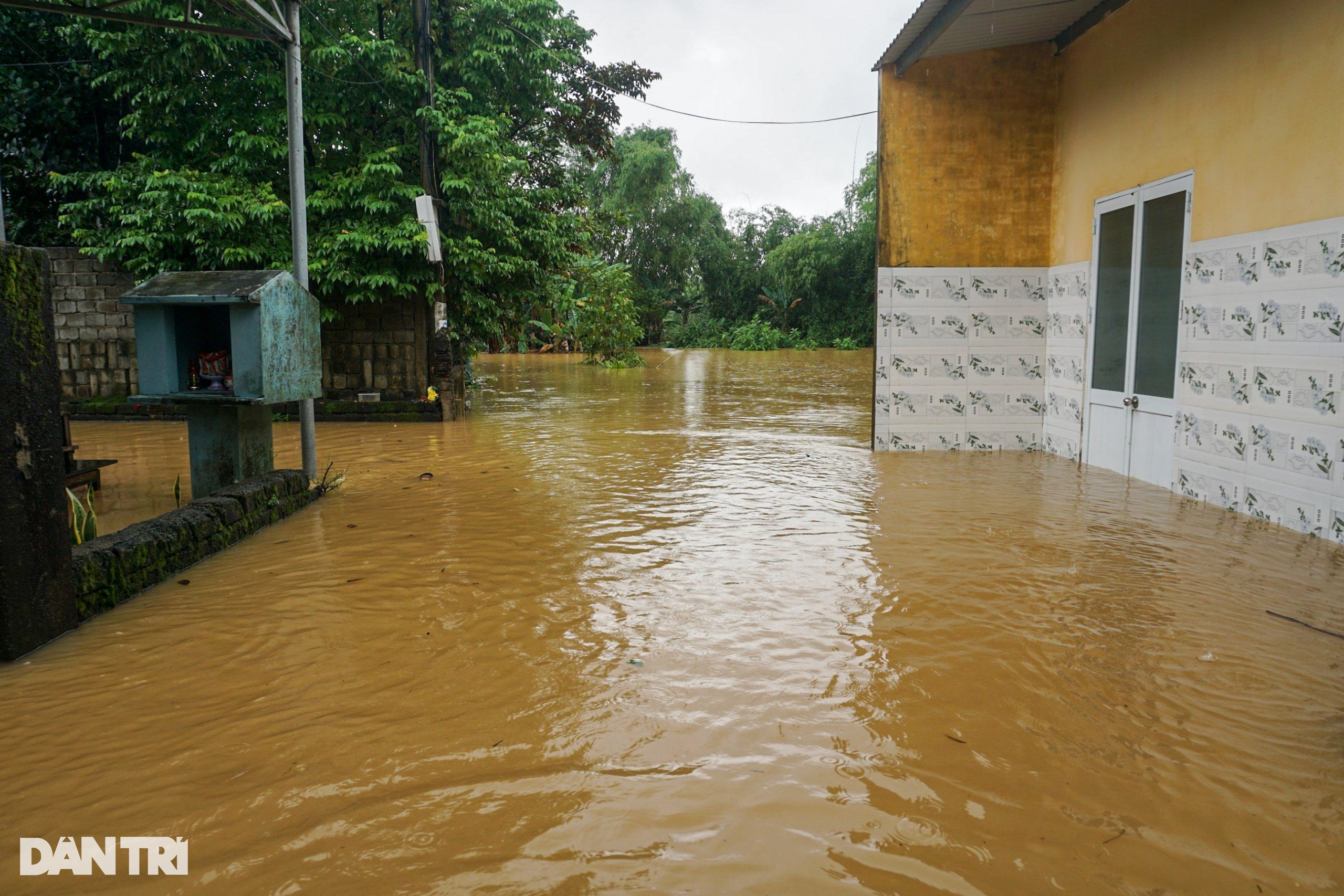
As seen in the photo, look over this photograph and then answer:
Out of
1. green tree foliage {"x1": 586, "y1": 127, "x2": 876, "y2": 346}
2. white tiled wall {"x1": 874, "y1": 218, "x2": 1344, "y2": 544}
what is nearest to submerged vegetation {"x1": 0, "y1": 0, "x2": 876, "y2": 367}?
white tiled wall {"x1": 874, "y1": 218, "x2": 1344, "y2": 544}

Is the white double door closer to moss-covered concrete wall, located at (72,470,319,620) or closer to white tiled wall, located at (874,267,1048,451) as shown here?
white tiled wall, located at (874,267,1048,451)

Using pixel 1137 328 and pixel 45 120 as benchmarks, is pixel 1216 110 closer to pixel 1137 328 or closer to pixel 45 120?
pixel 1137 328

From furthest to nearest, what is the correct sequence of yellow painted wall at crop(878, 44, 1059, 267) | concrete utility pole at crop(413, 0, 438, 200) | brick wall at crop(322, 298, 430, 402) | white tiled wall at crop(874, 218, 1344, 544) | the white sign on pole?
brick wall at crop(322, 298, 430, 402)
concrete utility pole at crop(413, 0, 438, 200)
the white sign on pole
yellow painted wall at crop(878, 44, 1059, 267)
white tiled wall at crop(874, 218, 1344, 544)

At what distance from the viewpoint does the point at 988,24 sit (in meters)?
8.62

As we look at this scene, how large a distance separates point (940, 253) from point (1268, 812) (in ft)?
26.1

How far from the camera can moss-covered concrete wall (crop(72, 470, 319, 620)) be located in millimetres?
4469

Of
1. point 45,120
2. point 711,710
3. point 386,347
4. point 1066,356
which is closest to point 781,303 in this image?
point 386,347

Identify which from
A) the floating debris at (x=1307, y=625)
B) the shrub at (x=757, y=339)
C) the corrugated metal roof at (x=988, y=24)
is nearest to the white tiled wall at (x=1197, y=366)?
the floating debris at (x=1307, y=625)

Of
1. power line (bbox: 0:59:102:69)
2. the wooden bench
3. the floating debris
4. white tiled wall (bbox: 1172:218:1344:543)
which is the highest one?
power line (bbox: 0:59:102:69)

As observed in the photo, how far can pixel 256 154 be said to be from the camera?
12.3 metres

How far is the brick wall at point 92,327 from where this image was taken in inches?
517

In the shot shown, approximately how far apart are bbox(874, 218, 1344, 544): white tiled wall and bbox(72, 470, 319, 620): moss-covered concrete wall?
652cm

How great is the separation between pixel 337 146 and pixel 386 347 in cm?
311

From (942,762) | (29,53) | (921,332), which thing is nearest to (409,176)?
(29,53)
